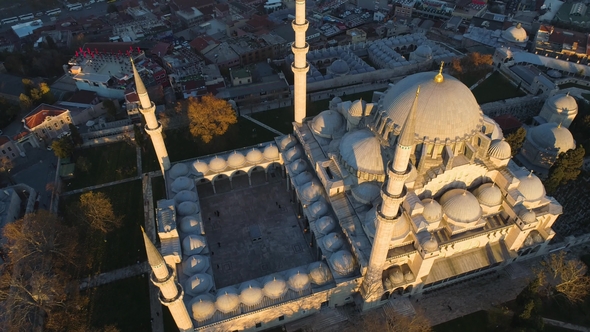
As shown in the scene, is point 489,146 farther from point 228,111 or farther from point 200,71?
point 200,71

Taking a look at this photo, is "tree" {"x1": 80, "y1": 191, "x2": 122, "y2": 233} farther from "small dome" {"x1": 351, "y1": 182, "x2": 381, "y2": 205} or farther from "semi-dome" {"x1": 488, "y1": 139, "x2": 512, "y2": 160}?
"semi-dome" {"x1": 488, "y1": 139, "x2": 512, "y2": 160}

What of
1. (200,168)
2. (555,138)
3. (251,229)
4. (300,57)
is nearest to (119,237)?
(200,168)

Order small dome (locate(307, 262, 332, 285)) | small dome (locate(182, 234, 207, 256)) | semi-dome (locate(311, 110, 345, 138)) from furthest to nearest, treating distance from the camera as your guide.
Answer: semi-dome (locate(311, 110, 345, 138))
small dome (locate(182, 234, 207, 256))
small dome (locate(307, 262, 332, 285))

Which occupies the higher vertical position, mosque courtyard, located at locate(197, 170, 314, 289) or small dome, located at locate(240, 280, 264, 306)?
small dome, located at locate(240, 280, 264, 306)

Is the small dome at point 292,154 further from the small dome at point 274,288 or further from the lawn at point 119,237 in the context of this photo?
the lawn at point 119,237

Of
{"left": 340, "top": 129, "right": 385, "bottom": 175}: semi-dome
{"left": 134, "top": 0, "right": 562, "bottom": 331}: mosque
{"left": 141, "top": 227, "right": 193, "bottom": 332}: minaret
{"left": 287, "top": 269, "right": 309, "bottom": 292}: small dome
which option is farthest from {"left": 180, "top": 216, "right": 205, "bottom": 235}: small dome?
{"left": 340, "top": 129, "right": 385, "bottom": 175}: semi-dome

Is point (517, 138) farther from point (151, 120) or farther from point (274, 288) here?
point (151, 120)

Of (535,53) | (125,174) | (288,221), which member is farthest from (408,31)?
(125,174)
